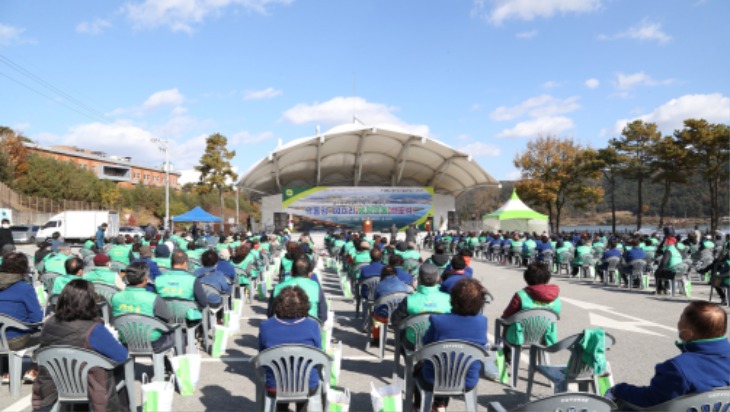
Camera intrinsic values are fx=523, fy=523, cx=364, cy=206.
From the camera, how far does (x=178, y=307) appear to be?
5.18 metres

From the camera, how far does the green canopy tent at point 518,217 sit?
2892 cm

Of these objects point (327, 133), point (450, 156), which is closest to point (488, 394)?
point (327, 133)

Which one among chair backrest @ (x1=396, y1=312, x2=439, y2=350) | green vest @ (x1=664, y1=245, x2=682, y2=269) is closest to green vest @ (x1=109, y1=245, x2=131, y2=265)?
chair backrest @ (x1=396, y1=312, x2=439, y2=350)

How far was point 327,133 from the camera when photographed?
33.9 metres

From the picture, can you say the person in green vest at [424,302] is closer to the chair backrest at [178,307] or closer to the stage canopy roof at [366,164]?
the chair backrest at [178,307]

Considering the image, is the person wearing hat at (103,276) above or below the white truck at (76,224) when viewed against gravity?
below

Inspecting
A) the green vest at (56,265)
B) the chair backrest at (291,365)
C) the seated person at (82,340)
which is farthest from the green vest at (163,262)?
the chair backrest at (291,365)

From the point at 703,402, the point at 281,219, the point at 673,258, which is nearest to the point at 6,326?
the point at 703,402

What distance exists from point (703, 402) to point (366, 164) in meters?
40.5

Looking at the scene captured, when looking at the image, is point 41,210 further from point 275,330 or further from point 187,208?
point 275,330

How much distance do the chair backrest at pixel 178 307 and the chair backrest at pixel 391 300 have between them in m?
1.93

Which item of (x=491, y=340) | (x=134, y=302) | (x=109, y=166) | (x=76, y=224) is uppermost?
(x=109, y=166)

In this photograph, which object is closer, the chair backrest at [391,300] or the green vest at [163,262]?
the chair backrest at [391,300]

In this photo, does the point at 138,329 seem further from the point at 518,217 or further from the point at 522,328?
the point at 518,217
